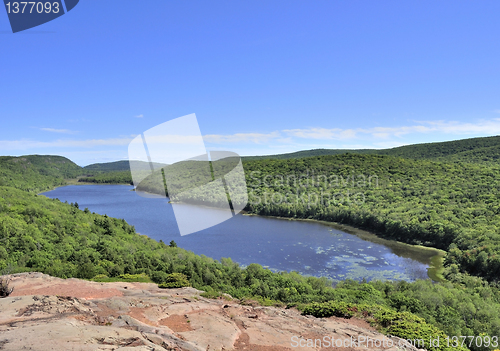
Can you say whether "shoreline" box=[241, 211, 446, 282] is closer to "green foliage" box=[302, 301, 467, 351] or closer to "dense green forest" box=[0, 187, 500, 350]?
"dense green forest" box=[0, 187, 500, 350]

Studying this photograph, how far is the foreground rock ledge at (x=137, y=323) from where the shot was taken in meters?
8.44

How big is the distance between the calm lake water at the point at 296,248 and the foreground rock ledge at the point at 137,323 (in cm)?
2832

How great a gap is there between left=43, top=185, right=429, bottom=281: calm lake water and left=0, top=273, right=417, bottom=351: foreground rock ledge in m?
28.3

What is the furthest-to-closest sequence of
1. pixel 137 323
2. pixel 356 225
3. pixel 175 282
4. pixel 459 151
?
pixel 459 151
pixel 356 225
pixel 175 282
pixel 137 323

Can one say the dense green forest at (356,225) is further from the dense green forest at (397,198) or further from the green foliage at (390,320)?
the dense green forest at (397,198)

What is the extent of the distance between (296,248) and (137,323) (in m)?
44.7

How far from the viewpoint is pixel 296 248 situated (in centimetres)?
5325

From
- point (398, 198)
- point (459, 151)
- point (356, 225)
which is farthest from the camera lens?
point (459, 151)

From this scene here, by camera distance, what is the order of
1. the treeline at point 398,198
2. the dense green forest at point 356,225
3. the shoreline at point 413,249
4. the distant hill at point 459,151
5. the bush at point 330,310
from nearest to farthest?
the bush at point 330,310 → the dense green forest at point 356,225 → the shoreline at point 413,249 → the treeline at point 398,198 → the distant hill at point 459,151

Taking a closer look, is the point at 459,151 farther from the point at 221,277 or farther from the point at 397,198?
the point at 221,277

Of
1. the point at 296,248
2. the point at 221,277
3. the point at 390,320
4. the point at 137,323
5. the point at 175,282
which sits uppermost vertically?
the point at 137,323

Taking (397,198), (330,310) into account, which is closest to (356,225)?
(397,198)

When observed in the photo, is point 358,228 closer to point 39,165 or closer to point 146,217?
point 146,217

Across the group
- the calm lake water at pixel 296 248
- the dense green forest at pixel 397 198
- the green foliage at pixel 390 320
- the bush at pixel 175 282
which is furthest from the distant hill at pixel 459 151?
the bush at pixel 175 282
